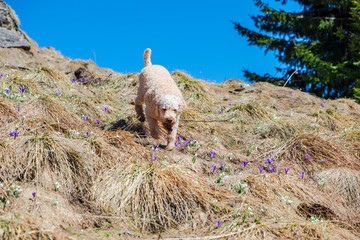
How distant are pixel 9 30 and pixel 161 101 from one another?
9.21 metres

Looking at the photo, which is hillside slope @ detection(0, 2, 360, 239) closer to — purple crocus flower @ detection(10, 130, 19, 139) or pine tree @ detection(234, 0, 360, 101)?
purple crocus flower @ detection(10, 130, 19, 139)

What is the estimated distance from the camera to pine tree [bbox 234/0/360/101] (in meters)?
13.4

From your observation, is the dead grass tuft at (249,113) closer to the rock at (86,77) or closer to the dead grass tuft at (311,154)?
the dead grass tuft at (311,154)

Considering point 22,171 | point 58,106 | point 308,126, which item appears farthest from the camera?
point 308,126

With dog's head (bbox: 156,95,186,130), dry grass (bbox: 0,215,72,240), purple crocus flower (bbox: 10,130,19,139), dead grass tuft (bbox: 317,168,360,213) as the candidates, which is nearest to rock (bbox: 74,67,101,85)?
dog's head (bbox: 156,95,186,130)

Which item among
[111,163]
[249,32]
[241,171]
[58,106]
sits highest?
[249,32]

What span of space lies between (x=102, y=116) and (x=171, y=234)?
13.3ft

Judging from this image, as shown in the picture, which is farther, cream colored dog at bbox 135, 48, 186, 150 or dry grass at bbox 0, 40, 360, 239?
cream colored dog at bbox 135, 48, 186, 150

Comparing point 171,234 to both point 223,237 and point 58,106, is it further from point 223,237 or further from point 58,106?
point 58,106

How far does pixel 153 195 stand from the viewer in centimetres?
372

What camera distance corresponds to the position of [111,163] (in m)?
4.32

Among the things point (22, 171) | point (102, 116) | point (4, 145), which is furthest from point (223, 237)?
point (102, 116)

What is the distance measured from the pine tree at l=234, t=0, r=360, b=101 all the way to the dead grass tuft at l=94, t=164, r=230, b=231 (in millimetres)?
11085

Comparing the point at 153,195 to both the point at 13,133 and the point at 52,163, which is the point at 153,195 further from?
the point at 13,133
